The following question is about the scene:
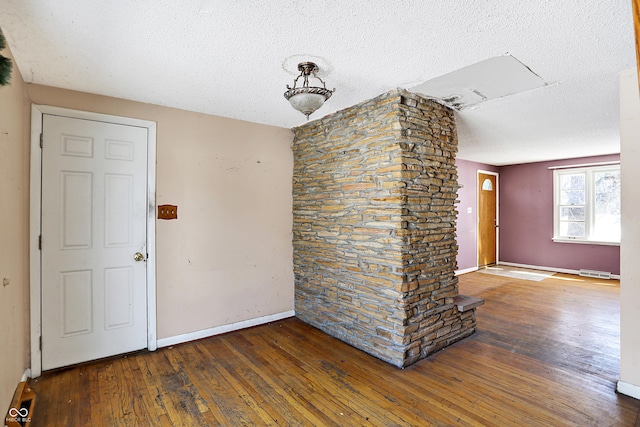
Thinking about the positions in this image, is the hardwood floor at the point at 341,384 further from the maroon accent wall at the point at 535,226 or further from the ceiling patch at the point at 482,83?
the maroon accent wall at the point at 535,226

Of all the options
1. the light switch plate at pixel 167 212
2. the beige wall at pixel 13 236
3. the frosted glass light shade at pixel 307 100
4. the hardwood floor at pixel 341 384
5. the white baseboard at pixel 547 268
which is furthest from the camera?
the white baseboard at pixel 547 268

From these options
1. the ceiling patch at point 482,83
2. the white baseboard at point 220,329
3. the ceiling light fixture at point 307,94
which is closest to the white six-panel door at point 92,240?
the white baseboard at point 220,329

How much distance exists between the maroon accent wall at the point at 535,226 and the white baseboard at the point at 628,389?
407cm

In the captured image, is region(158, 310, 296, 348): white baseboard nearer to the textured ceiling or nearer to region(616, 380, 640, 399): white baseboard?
the textured ceiling

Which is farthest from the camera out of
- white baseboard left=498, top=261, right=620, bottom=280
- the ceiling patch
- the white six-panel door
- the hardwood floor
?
white baseboard left=498, top=261, right=620, bottom=280

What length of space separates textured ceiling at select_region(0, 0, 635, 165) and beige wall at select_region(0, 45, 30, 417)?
36 centimetres

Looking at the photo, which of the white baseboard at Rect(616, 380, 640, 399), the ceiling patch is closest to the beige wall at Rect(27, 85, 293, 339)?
the ceiling patch

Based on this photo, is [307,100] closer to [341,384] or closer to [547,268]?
[341,384]

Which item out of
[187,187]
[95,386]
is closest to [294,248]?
[187,187]

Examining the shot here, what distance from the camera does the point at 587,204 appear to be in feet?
19.8

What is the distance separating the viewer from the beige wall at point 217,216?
304 cm

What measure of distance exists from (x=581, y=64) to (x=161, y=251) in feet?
12.3

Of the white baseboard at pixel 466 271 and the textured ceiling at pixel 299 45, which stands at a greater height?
the textured ceiling at pixel 299 45

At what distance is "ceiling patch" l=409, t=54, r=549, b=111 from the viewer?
2.23 metres
